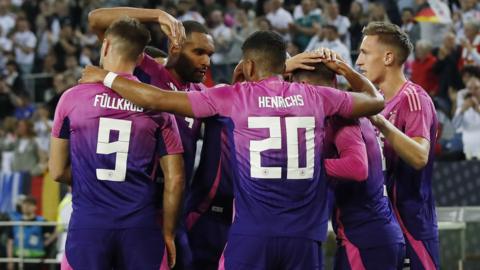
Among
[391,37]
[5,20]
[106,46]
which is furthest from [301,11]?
[106,46]

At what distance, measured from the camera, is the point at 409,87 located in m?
7.03

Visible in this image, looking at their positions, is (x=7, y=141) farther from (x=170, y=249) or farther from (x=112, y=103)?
(x=112, y=103)

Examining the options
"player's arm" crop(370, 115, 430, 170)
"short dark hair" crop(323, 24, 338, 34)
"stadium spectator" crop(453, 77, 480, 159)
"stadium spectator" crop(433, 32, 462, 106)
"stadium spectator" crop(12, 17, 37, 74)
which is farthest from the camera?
"stadium spectator" crop(12, 17, 37, 74)

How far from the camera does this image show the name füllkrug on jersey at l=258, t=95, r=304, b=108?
5.95 meters

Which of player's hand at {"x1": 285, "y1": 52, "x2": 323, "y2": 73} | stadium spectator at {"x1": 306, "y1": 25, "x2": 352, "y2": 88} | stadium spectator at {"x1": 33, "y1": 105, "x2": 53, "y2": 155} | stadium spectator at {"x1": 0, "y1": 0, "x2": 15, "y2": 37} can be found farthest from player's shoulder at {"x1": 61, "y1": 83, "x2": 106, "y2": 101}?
stadium spectator at {"x1": 0, "y1": 0, "x2": 15, "y2": 37}

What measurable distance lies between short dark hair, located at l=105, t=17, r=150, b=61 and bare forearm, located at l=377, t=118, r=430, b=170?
1.59m

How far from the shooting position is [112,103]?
6.21 m

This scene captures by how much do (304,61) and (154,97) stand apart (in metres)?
1.02

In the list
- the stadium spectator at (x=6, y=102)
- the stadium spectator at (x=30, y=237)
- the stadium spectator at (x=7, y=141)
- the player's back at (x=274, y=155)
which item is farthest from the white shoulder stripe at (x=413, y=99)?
the stadium spectator at (x=6, y=102)

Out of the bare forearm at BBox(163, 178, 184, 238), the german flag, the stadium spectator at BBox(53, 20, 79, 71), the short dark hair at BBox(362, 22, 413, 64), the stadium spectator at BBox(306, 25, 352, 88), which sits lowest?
the bare forearm at BBox(163, 178, 184, 238)

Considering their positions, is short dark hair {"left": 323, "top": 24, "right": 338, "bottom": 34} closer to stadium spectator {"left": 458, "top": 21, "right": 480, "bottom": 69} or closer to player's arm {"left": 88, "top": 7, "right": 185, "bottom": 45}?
stadium spectator {"left": 458, "top": 21, "right": 480, "bottom": 69}

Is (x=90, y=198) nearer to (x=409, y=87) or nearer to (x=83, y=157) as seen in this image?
(x=83, y=157)

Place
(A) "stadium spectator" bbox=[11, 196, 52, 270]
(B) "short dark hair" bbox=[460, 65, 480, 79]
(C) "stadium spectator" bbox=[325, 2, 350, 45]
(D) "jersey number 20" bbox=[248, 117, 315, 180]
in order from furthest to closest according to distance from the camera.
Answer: (C) "stadium spectator" bbox=[325, 2, 350, 45] < (B) "short dark hair" bbox=[460, 65, 480, 79] < (A) "stadium spectator" bbox=[11, 196, 52, 270] < (D) "jersey number 20" bbox=[248, 117, 315, 180]

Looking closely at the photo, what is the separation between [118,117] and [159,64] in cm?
91
